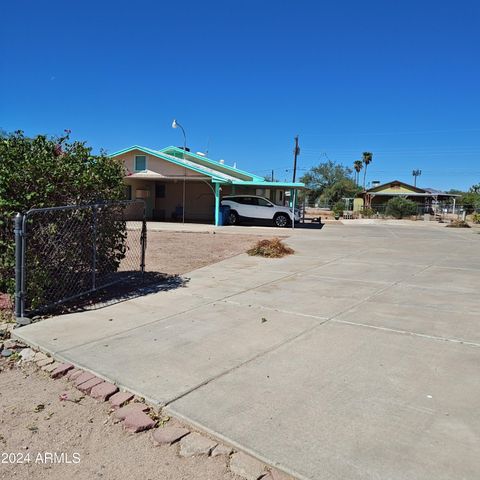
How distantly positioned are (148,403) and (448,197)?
6782 centimetres

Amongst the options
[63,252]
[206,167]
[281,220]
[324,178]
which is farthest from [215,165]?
[324,178]

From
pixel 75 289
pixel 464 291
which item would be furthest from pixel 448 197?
pixel 75 289

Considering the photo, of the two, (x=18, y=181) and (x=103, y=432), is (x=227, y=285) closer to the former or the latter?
(x=18, y=181)

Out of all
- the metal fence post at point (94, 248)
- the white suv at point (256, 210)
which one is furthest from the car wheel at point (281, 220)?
the metal fence post at point (94, 248)

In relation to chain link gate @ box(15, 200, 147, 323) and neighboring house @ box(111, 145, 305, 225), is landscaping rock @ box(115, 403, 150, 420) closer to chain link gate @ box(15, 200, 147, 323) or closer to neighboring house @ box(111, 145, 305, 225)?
chain link gate @ box(15, 200, 147, 323)

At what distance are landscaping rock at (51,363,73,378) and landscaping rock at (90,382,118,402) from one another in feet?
1.67

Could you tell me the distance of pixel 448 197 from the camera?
63.7 meters

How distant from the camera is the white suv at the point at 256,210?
949 inches

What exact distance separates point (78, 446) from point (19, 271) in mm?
2963

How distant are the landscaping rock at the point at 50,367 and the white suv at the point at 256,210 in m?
20.3

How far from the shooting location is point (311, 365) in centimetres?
417

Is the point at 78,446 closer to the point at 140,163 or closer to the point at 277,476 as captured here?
the point at 277,476

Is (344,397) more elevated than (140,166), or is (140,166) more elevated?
(140,166)

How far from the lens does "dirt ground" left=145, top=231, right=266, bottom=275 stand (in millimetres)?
9832
